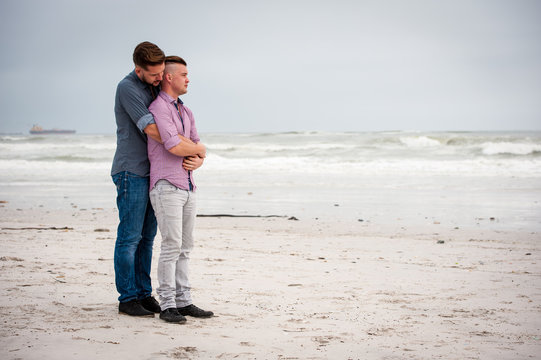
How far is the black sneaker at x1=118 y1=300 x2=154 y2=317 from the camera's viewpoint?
3.74 meters

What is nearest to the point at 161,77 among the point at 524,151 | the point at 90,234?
the point at 90,234

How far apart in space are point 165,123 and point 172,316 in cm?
130

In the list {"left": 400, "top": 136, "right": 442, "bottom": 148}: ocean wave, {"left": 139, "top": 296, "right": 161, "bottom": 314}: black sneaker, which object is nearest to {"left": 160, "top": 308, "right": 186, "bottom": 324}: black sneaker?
{"left": 139, "top": 296, "right": 161, "bottom": 314}: black sneaker

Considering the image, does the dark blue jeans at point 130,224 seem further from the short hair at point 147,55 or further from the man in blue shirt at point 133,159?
the short hair at point 147,55

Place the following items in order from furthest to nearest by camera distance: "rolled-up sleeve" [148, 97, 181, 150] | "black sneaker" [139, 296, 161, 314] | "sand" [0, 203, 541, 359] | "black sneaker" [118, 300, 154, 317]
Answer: "black sneaker" [139, 296, 161, 314] → "black sneaker" [118, 300, 154, 317] → "rolled-up sleeve" [148, 97, 181, 150] → "sand" [0, 203, 541, 359]

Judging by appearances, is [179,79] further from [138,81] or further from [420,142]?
[420,142]

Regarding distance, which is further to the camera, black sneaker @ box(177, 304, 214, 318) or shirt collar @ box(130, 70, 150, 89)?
black sneaker @ box(177, 304, 214, 318)

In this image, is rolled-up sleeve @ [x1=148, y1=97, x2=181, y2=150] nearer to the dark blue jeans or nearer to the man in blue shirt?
the man in blue shirt

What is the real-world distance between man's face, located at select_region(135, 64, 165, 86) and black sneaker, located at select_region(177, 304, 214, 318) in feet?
5.15

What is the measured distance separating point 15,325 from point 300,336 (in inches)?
70.4

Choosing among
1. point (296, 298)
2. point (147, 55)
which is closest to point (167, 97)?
point (147, 55)

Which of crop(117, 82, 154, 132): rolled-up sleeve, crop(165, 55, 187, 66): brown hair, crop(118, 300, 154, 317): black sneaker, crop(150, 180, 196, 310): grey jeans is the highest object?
crop(165, 55, 187, 66): brown hair

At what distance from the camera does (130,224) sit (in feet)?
12.0

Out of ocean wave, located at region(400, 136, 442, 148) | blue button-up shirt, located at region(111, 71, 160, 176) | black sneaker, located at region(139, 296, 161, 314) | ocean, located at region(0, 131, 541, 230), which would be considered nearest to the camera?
blue button-up shirt, located at region(111, 71, 160, 176)
